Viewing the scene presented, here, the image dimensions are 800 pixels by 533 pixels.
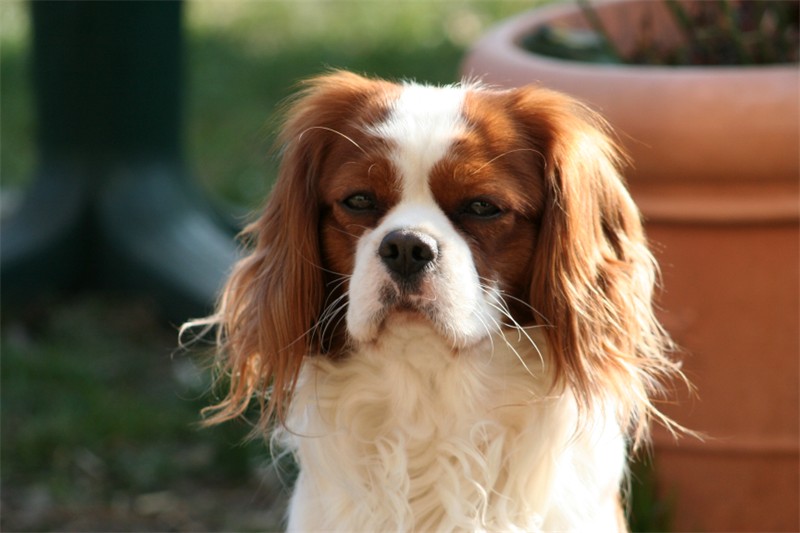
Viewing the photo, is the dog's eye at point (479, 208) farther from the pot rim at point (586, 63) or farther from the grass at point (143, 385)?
the pot rim at point (586, 63)

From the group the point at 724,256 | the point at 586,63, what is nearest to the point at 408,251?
the point at 724,256

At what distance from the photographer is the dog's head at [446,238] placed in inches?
99.6

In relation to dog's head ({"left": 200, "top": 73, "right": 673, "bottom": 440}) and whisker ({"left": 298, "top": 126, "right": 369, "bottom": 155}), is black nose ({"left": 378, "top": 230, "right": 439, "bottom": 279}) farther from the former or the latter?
whisker ({"left": 298, "top": 126, "right": 369, "bottom": 155})

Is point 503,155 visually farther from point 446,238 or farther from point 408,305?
point 408,305

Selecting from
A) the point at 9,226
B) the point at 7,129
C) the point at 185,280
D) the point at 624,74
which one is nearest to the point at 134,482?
the point at 185,280

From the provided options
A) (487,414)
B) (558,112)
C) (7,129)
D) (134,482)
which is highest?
(558,112)

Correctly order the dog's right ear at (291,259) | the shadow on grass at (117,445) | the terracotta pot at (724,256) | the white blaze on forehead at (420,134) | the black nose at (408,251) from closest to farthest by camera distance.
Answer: the black nose at (408,251)
the white blaze on forehead at (420,134)
the dog's right ear at (291,259)
the terracotta pot at (724,256)
the shadow on grass at (117,445)

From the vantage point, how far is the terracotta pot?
137 inches

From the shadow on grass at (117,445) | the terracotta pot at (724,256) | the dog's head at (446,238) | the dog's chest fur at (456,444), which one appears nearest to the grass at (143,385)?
the shadow on grass at (117,445)

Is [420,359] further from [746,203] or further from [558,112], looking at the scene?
[746,203]

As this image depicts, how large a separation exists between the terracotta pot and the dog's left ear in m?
0.64

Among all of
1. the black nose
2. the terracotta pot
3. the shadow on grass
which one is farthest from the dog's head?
the shadow on grass

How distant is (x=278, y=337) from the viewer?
2.80 metres

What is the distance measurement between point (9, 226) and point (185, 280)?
100 cm
